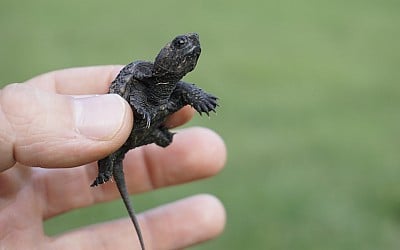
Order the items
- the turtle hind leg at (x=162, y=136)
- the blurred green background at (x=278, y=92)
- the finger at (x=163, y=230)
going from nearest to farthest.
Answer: the turtle hind leg at (x=162, y=136) < the finger at (x=163, y=230) < the blurred green background at (x=278, y=92)

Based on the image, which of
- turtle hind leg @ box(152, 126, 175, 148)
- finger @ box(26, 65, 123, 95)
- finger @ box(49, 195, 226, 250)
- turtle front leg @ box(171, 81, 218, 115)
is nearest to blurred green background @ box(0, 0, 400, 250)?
finger @ box(49, 195, 226, 250)

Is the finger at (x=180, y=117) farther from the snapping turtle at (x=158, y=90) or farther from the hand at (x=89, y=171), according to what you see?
the snapping turtle at (x=158, y=90)

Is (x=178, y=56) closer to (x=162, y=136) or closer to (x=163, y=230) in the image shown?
(x=162, y=136)

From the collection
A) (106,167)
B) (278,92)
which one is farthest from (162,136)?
(278,92)

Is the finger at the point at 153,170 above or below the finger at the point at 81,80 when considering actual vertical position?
below

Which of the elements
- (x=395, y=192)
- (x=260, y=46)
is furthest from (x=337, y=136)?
(x=260, y=46)

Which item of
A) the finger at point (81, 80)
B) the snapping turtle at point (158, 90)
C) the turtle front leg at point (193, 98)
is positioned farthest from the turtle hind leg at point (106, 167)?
the finger at point (81, 80)
